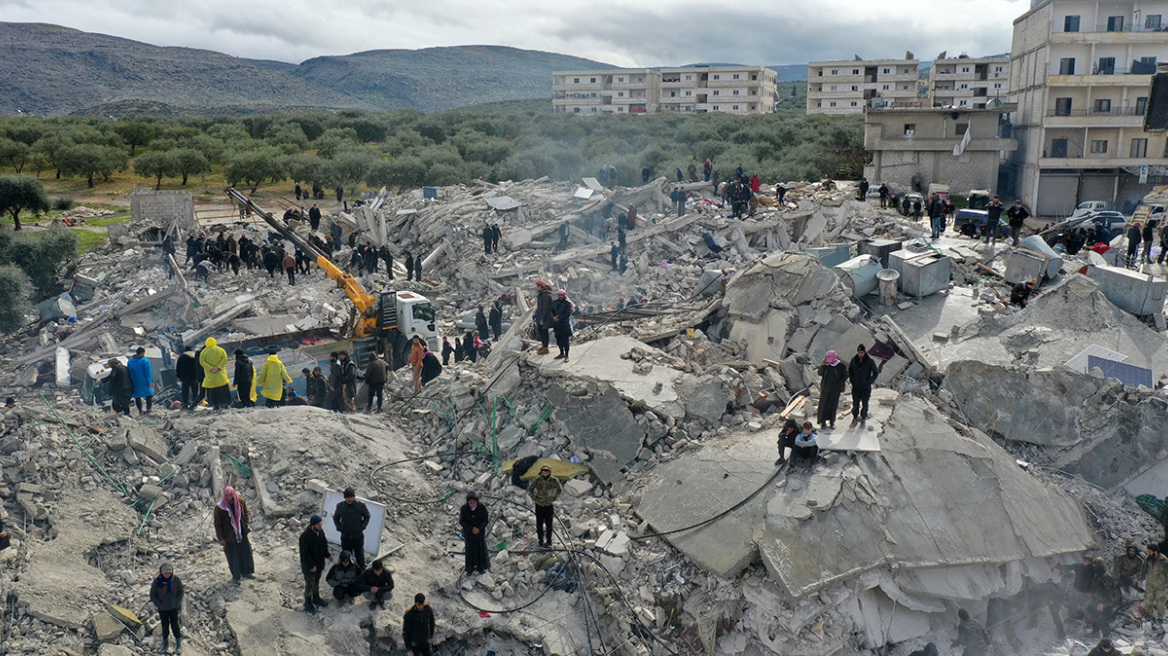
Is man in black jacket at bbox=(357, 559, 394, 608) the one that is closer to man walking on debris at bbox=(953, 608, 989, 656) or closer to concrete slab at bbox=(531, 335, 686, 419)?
concrete slab at bbox=(531, 335, 686, 419)

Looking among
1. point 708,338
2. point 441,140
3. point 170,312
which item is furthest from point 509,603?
point 441,140

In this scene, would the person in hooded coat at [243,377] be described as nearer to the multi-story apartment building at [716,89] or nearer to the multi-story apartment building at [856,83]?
the multi-story apartment building at [856,83]

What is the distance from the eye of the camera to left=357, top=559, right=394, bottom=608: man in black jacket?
7.66 metres

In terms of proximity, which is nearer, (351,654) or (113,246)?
(351,654)

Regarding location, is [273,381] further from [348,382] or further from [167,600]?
[167,600]

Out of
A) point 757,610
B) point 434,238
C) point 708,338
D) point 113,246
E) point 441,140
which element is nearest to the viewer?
point 757,610

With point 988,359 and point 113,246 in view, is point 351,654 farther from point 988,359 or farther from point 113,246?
point 113,246

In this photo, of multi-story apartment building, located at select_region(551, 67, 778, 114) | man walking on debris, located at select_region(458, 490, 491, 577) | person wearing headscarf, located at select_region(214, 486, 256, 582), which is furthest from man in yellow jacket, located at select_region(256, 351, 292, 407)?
multi-story apartment building, located at select_region(551, 67, 778, 114)

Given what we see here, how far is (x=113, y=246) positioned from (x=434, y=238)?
1059cm

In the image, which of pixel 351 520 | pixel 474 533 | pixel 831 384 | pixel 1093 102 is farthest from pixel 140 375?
pixel 1093 102

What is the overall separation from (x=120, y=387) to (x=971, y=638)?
10405 mm

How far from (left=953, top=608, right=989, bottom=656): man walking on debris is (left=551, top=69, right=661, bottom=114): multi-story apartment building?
74.2 meters

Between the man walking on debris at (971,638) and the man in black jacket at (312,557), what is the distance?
6.07 m

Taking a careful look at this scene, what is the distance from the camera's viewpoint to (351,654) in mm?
7258
